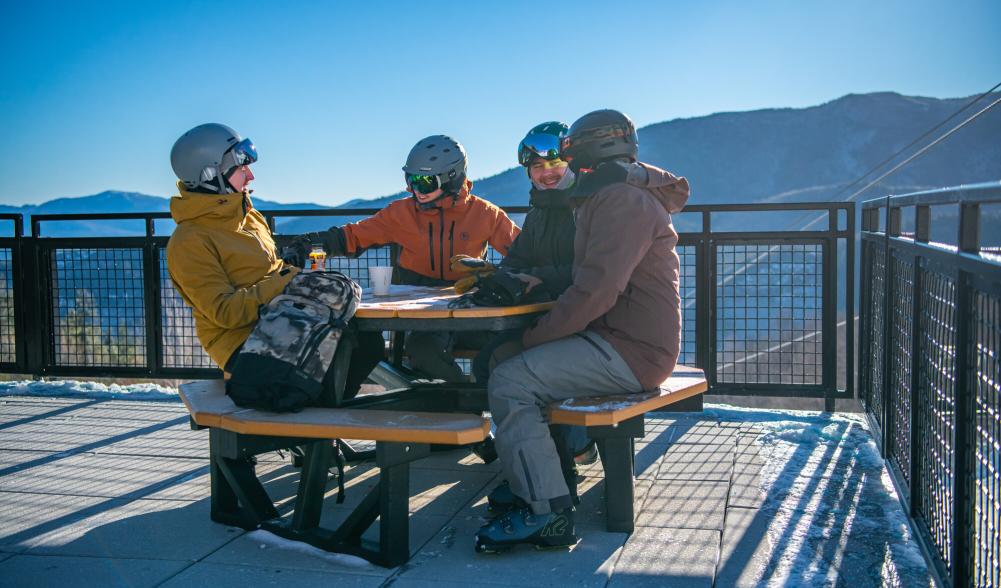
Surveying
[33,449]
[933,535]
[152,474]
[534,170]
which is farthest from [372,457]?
[933,535]

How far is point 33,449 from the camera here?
5410mm

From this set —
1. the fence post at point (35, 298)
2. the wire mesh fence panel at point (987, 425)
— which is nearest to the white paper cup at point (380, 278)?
the wire mesh fence panel at point (987, 425)

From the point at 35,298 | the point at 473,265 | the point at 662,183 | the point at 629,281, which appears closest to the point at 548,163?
the point at 473,265

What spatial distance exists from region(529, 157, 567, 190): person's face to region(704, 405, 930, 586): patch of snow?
A: 1882 millimetres

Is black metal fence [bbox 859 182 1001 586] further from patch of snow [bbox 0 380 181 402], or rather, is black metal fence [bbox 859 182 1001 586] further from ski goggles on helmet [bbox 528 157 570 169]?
patch of snow [bbox 0 380 181 402]

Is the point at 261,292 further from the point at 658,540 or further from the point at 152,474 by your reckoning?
the point at 658,540

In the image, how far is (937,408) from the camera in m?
3.23

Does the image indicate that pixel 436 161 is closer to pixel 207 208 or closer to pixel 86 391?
pixel 207 208

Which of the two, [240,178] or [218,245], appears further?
[240,178]

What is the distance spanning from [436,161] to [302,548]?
226 cm

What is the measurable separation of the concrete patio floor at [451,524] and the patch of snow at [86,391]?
1.29 m

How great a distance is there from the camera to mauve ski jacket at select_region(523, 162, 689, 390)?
143 inches

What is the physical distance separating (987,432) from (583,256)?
5.95 ft

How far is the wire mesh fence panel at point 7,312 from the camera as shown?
7.59m
